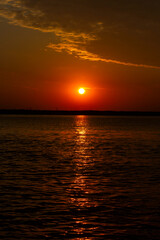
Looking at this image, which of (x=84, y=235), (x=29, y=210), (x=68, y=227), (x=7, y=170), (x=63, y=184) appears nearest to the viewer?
(x=84, y=235)

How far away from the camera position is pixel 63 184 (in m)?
26.7

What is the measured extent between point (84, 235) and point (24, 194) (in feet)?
27.0

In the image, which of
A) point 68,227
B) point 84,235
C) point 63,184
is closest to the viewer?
point 84,235

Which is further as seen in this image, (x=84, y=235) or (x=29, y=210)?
(x=29, y=210)

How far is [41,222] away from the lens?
56.4 feet

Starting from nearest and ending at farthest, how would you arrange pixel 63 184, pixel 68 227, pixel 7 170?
pixel 68 227, pixel 63 184, pixel 7 170

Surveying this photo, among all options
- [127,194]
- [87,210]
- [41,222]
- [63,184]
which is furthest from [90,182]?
[41,222]

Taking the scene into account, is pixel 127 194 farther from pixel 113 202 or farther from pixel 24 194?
pixel 24 194

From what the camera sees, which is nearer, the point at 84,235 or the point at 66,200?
the point at 84,235

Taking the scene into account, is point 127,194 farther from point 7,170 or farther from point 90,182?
point 7,170

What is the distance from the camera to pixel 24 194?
75.1 feet

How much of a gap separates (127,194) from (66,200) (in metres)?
4.14

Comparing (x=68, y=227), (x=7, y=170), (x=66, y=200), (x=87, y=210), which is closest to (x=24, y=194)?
(x=66, y=200)

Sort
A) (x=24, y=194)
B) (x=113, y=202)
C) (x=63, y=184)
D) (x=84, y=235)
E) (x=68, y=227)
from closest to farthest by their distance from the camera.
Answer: (x=84, y=235) → (x=68, y=227) → (x=113, y=202) → (x=24, y=194) → (x=63, y=184)
